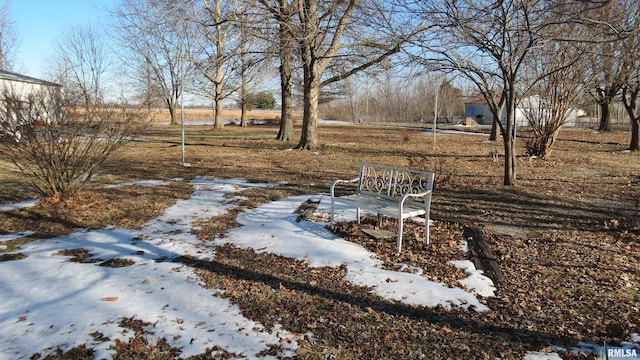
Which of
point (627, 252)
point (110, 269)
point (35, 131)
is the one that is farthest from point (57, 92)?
point (627, 252)

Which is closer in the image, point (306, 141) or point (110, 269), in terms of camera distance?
point (110, 269)

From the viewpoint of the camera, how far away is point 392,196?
568 centimetres

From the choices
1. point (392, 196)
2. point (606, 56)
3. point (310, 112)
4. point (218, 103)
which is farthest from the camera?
point (218, 103)

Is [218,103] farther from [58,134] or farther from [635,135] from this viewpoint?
[58,134]

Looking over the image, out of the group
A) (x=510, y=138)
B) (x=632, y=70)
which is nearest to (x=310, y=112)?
(x=510, y=138)

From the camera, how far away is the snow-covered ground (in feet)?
9.76

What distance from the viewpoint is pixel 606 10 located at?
8086 millimetres

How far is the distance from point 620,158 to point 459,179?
8.98 metres

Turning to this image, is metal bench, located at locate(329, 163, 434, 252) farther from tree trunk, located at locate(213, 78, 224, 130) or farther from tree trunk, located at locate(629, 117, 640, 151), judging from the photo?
tree trunk, located at locate(213, 78, 224, 130)

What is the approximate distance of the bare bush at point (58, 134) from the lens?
20.2 ft

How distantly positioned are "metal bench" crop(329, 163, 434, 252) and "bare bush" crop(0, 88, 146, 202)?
405cm

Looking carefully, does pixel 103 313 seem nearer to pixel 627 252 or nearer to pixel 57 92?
pixel 57 92

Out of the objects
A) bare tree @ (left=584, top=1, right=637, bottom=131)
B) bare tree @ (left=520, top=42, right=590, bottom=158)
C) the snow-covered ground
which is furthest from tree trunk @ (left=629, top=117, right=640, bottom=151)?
the snow-covered ground

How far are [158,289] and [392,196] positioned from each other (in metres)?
3.21
